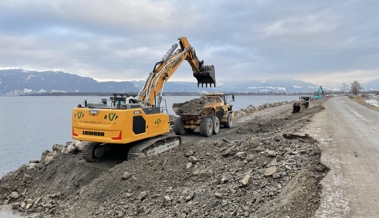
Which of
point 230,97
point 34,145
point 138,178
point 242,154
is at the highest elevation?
point 230,97

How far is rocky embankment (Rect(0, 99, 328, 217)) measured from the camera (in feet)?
23.1

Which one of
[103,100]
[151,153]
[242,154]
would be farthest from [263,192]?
[103,100]

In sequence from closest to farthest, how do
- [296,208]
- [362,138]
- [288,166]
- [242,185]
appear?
[296,208]
[242,185]
[288,166]
[362,138]

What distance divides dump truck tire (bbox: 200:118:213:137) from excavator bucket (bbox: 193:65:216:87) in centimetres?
219

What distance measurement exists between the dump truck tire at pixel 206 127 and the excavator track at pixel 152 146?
3.38 meters

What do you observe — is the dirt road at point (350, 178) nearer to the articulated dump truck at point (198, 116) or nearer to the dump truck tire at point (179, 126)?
Answer: the articulated dump truck at point (198, 116)

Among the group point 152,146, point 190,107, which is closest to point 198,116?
point 190,107

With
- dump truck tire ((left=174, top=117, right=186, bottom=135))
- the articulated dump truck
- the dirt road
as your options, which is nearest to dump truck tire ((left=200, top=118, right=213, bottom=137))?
the articulated dump truck

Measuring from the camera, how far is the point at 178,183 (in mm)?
9484

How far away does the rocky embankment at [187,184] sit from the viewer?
7.04 m

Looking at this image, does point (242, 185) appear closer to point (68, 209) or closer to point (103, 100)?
point (68, 209)

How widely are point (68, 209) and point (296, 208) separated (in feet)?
22.1

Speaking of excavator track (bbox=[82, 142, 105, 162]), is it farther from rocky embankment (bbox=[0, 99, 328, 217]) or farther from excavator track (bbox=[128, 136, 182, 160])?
excavator track (bbox=[128, 136, 182, 160])

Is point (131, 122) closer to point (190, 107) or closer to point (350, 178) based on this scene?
point (350, 178)
